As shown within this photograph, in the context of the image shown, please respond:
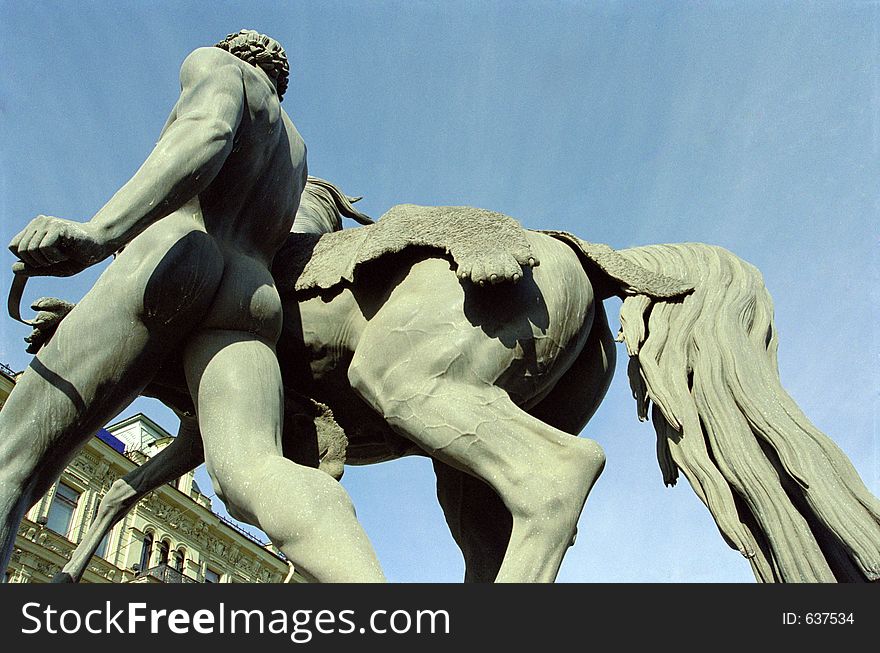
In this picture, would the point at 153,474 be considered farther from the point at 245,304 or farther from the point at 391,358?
the point at 391,358

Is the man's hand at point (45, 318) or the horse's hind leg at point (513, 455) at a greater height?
the man's hand at point (45, 318)

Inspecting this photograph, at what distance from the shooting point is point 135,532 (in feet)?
64.1

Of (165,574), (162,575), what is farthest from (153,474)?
(165,574)

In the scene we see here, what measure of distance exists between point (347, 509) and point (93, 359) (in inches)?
40.2

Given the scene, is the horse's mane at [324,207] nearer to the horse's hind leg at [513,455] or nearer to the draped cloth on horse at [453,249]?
the draped cloth on horse at [453,249]

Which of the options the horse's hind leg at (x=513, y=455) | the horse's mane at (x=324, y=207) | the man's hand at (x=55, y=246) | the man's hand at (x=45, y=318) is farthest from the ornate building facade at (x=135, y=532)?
the horse's hind leg at (x=513, y=455)

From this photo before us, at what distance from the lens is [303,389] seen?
3031 millimetres

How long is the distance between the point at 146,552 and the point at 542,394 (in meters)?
19.5

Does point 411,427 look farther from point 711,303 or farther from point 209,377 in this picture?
point 711,303

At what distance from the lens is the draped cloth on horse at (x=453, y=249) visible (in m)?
2.71

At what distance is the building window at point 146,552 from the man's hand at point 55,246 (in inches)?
734

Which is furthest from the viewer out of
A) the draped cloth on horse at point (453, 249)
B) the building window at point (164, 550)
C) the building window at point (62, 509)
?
the building window at point (164, 550)
